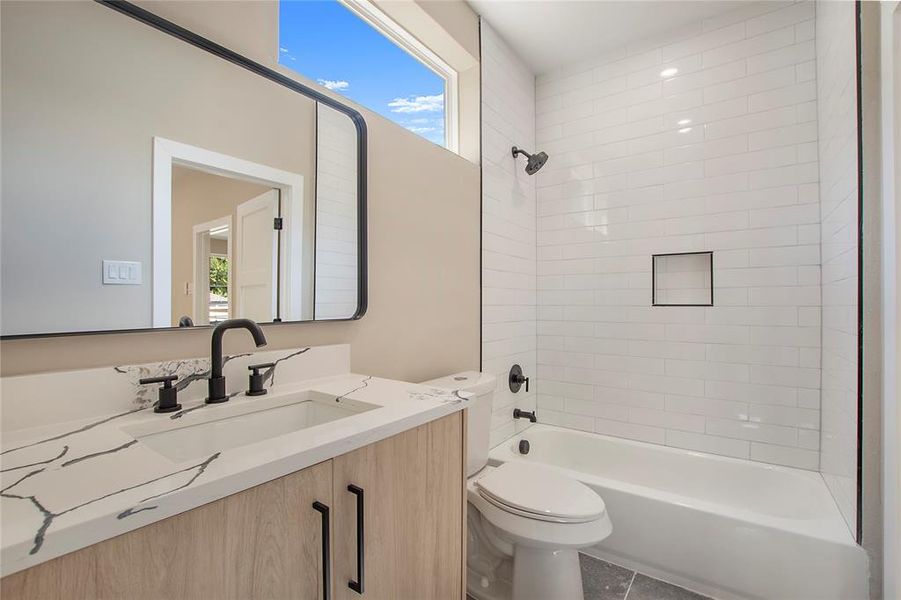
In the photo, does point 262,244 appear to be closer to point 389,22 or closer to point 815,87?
point 389,22

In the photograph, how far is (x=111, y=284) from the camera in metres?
0.94

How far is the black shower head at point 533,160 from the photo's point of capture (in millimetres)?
2391

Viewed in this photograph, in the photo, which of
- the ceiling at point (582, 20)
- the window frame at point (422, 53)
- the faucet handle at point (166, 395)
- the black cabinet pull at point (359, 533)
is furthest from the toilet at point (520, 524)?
the ceiling at point (582, 20)

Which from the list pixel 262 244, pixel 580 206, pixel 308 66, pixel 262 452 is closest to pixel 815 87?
pixel 580 206

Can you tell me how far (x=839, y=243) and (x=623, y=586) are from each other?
1679 millimetres

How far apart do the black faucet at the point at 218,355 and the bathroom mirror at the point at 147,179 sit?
108 millimetres

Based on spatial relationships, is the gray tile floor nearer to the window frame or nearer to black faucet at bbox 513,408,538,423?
black faucet at bbox 513,408,538,423

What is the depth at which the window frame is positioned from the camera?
181 cm

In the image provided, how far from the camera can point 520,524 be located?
1442mm

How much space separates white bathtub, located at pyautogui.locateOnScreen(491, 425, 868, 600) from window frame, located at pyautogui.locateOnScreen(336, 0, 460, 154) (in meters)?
1.79

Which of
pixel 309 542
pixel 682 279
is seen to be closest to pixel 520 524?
pixel 309 542

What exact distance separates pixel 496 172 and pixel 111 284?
1.89 m

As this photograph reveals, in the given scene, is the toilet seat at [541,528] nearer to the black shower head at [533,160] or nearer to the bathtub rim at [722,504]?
the bathtub rim at [722,504]

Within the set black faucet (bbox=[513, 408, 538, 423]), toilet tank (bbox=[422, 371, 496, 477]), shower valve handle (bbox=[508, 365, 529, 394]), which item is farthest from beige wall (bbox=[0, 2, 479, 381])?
black faucet (bbox=[513, 408, 538, 423])
